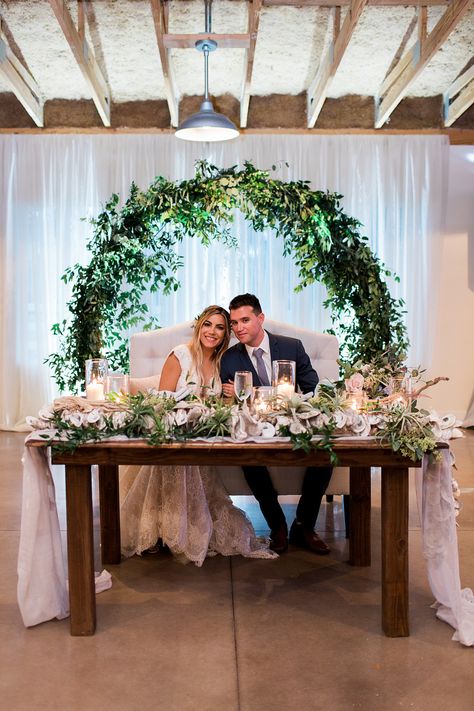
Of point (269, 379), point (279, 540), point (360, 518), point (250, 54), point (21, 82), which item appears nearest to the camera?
point (360, 518)

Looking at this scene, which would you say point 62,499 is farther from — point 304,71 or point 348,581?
point 304,71

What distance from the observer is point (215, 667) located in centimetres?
275

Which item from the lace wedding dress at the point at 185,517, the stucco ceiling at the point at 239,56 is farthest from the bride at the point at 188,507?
the stucco ceiling at the point at 239,56

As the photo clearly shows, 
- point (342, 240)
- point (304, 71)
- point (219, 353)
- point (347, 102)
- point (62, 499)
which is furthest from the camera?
point (347, 102)

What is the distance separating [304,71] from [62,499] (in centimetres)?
441

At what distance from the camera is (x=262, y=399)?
302cm

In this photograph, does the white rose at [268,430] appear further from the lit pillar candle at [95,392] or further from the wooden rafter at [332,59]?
the wooden rafter at [332,59]

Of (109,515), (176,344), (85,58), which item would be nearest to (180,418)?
(109,515)

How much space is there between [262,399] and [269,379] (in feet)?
4.10

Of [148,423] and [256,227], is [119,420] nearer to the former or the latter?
[148,423]

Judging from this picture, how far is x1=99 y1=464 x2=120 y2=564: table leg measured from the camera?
12.5ft

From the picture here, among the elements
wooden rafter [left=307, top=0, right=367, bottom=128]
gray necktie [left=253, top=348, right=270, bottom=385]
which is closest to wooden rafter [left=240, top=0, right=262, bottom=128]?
wooden rafter [left=307, top=0, right=367, bottom=128]

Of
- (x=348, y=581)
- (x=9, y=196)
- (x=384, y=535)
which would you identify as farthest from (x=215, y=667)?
(x=9, y=196)

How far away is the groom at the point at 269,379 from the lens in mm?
3959
